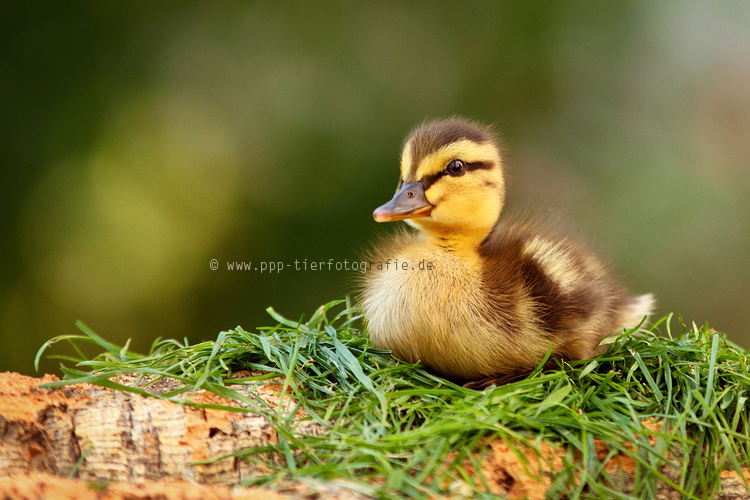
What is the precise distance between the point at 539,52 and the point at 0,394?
2570mm

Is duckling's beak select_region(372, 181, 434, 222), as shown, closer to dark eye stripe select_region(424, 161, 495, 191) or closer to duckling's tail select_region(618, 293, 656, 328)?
dark eye stripe select_region(424, 161, 495, 191)

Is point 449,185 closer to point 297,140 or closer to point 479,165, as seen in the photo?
point 479,165

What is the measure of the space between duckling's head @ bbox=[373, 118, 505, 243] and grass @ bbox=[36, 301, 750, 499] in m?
0.32

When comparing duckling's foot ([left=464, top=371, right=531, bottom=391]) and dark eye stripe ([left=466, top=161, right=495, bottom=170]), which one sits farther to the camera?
dark eye stripe ([left=466, top=161, right=495, bottom=170])

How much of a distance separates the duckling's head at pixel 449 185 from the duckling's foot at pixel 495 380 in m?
0.31

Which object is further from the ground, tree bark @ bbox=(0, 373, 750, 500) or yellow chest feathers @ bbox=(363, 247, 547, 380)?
yellow chest feathers @ bbox=(363, 247, 547, 380)

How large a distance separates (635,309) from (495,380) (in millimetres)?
568

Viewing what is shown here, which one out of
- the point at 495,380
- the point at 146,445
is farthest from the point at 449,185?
the point at 146,445

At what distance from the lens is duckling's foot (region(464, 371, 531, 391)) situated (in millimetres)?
1314

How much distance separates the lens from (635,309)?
168 cm

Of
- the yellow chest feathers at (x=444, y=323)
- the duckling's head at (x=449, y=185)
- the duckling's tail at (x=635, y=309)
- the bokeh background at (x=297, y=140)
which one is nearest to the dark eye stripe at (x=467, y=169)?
the duckling's head at (x=449, y=185)

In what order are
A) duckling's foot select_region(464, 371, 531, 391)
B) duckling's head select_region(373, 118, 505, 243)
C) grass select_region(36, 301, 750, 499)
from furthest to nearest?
duckling's head select_region(373, 118, 505, 243) → duckling's foot select_region(464, 371, 531, 391) → grass select_region(36, 301, 750, 499)

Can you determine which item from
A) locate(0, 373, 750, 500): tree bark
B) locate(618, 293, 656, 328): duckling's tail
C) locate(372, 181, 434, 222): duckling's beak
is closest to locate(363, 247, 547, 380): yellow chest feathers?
locate(372, 181, 434, 222): duckling's beak

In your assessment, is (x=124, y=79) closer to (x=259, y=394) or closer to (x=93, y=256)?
(x=93, y=256)
